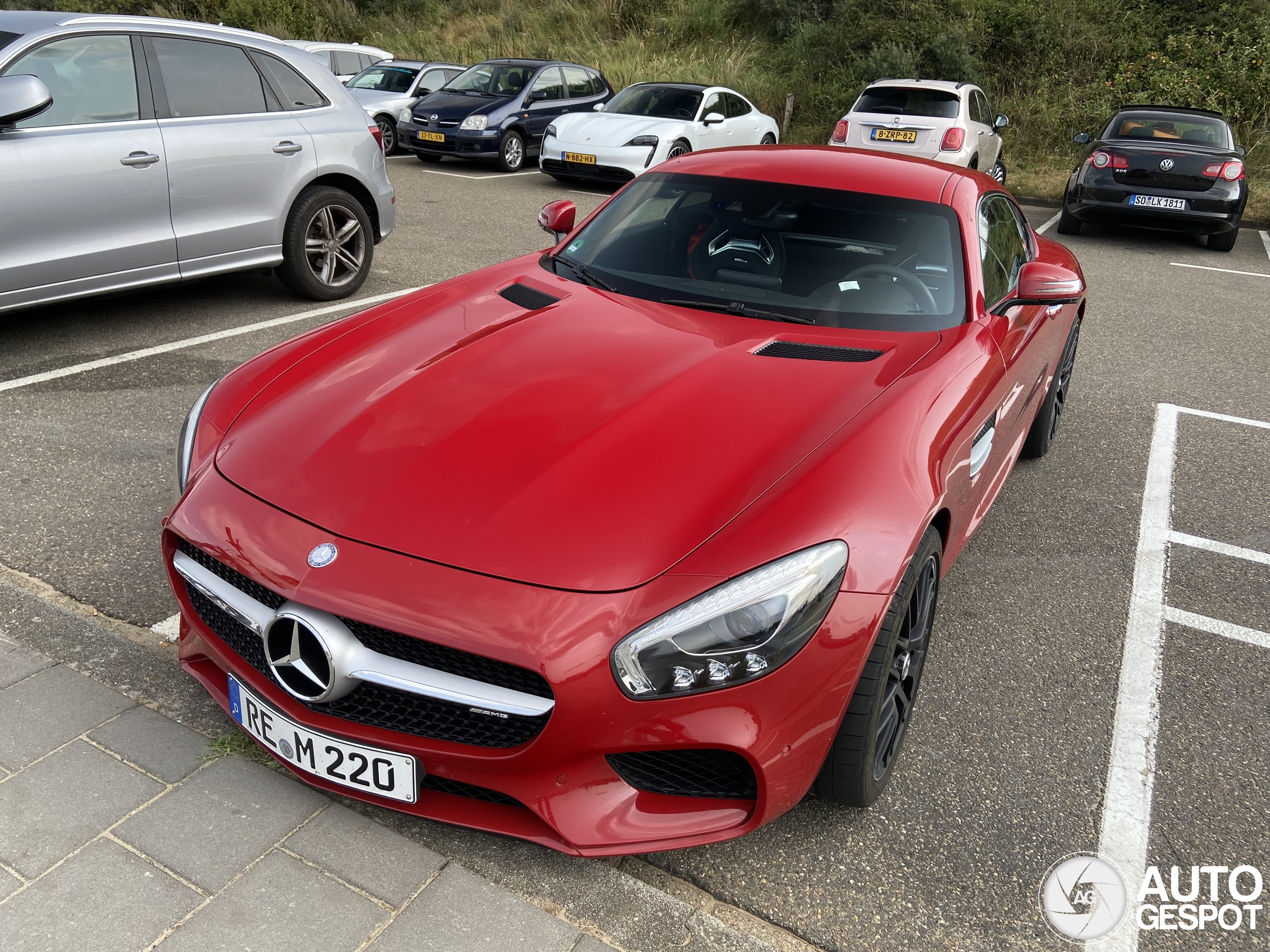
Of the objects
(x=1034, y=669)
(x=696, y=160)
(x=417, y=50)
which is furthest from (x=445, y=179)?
(x=417, y=50)

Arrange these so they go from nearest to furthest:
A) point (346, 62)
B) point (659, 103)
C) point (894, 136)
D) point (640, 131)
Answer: point (640, 131)
point (894, 136)
point (659, 103)
point (346, 62)

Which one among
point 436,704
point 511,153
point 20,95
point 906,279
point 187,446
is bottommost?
point 511,153

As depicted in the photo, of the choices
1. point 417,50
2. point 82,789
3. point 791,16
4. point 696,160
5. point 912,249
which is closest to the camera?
point 82,789

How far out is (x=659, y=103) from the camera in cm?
1282

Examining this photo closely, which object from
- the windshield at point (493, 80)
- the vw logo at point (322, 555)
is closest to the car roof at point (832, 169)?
the vw logo at point (322, 555)

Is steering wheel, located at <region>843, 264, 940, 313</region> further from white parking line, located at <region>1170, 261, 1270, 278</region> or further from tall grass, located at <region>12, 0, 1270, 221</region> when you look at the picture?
tall grass, located at <region>12, 0, 1270, 221</region>

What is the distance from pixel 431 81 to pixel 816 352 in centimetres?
1469

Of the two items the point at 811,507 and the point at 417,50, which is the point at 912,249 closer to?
the point at 811,507

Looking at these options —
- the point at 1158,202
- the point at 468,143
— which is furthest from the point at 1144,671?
the point at 468,143

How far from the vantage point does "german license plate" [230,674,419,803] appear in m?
2.09

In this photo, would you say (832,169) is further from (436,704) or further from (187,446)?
(436,704)

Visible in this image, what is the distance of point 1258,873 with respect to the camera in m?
2.37

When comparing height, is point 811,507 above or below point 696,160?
below

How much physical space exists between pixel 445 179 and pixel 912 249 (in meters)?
10.5
